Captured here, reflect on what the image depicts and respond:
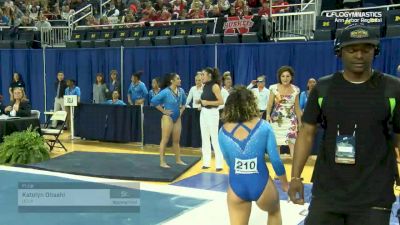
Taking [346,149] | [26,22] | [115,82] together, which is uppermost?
[26,22]

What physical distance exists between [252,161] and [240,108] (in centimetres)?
39

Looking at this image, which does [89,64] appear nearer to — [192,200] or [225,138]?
[192,200]

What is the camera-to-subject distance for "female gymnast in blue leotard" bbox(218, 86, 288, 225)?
3.45 m

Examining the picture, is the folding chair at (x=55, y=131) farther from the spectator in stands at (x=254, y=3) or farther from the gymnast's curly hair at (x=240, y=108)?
the gymnast's curly hair at (x=240, y=108)

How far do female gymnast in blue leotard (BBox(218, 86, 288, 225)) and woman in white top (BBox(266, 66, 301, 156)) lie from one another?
2.84 meters

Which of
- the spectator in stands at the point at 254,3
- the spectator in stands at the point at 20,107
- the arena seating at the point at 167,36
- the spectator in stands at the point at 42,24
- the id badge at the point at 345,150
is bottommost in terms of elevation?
the spectator in stands at the point at 20,107

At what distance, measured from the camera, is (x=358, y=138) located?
2.23 meters

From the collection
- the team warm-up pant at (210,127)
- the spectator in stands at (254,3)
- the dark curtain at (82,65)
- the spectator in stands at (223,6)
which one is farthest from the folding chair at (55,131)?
the spectator in stands at (254,3)

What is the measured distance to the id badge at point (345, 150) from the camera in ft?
7.32

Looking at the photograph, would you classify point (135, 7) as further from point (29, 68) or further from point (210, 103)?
point (210, 103)

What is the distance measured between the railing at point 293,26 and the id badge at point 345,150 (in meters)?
9.44

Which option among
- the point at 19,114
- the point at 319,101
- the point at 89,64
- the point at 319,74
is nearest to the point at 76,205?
the point at 319,101

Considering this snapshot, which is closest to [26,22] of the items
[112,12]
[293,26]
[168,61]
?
[112,12]

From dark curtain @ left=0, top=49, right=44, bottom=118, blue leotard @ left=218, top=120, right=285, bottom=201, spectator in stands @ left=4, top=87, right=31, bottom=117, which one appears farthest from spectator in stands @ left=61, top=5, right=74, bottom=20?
blue leotard @ left=218, top=120, right=285, bottom=201
